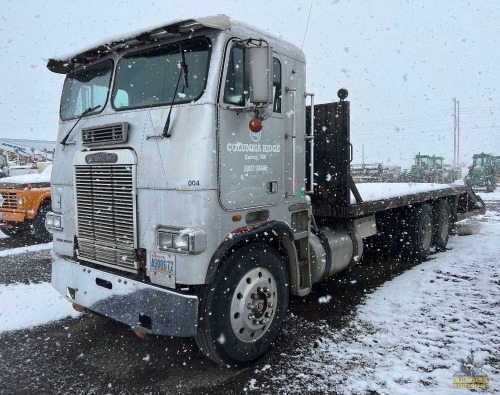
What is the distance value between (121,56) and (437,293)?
483 cm

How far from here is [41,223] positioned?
9.15 meters

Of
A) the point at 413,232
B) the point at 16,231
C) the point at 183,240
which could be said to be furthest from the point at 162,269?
the point at 16,231

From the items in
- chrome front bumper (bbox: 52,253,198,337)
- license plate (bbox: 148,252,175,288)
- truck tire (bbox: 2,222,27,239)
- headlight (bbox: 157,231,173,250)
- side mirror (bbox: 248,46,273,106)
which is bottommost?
truck tire (bbox: 2,222,27,239)

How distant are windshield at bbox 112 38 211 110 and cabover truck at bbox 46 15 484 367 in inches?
0.5

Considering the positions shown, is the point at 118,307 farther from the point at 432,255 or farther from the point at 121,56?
the point at 432,255

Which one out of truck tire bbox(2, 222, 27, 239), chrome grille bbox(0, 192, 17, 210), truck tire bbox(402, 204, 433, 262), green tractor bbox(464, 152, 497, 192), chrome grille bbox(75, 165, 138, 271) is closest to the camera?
chrome grille bbox(75, 165, 138, 271)

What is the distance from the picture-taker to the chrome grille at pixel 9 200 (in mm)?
9070

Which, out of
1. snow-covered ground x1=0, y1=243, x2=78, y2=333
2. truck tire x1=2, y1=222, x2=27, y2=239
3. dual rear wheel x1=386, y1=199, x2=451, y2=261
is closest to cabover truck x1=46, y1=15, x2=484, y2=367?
snow-covered ground x1=0, y1=243, x2=78, y2=333

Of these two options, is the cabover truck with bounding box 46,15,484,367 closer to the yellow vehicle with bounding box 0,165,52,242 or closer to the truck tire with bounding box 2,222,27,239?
the yellow vehicle with bounding box 0,165,52,242

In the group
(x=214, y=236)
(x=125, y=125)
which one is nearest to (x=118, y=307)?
(x=214, y=236)

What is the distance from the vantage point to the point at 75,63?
13.6 ft

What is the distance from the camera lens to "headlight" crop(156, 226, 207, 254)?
2.98 metres

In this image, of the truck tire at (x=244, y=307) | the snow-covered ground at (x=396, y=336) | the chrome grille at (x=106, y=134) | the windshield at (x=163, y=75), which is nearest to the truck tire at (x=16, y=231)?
the snow-covered ground at (x=396, y=336)

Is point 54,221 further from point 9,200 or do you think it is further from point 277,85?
point 9,200
